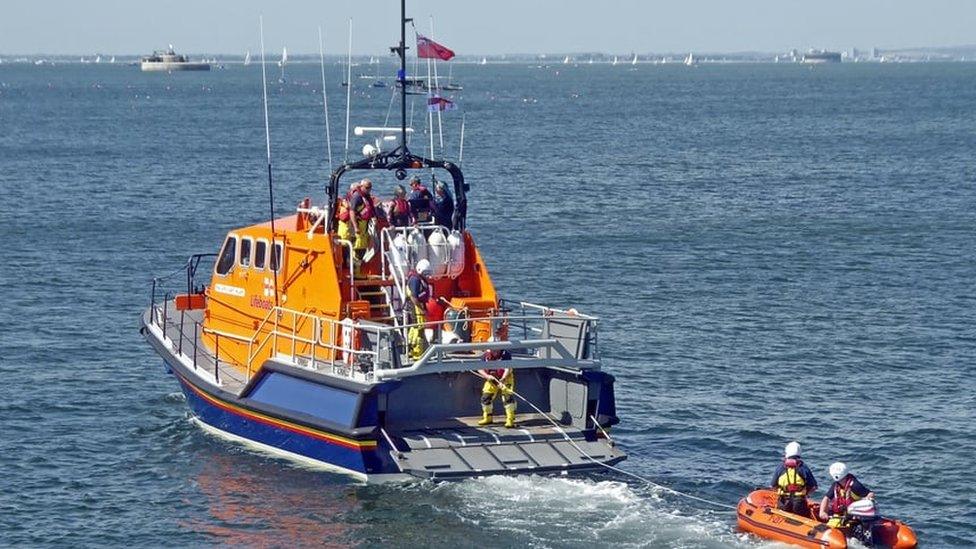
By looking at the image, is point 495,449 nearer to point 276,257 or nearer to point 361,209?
point 361,209

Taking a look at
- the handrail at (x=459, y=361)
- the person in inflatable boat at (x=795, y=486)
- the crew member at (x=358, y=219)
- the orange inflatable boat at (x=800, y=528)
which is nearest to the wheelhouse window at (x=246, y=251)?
the crew member at (x=358, y=219)

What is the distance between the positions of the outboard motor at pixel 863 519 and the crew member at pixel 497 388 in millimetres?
5555

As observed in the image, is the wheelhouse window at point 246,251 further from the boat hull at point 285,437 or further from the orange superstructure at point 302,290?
the boat hull at point 285,437

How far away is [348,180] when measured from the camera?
50875mm

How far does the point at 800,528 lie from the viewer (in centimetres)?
1983

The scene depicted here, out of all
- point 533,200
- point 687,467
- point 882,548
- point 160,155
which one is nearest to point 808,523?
point 882,548

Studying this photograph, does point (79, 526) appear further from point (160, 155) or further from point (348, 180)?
point (160, 155)

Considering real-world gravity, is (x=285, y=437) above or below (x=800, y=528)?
above

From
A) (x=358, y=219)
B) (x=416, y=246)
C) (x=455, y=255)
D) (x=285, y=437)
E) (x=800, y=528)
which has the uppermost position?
(x=358, y=219)

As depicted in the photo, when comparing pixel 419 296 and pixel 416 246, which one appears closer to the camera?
pixel 419 296

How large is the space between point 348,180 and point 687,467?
1116 inches

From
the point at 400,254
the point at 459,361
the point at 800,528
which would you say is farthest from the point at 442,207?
the point at 800,528

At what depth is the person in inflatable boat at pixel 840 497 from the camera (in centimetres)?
1975

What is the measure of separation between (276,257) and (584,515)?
7.32 metres
